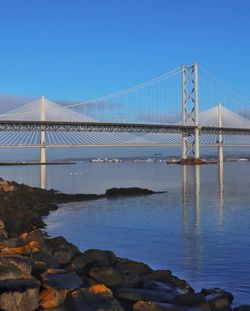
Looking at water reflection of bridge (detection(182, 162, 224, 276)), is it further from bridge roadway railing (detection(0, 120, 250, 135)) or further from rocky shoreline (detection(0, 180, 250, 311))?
bridge roadway railing (detection(0, 120, 250, 135))

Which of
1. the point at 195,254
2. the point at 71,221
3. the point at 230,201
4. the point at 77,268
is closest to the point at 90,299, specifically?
the point at 77,268

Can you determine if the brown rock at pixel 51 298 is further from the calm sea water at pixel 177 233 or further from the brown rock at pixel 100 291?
the calm sea water at pixel 177 233

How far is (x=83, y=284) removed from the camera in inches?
172

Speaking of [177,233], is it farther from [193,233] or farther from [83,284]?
[83,284]

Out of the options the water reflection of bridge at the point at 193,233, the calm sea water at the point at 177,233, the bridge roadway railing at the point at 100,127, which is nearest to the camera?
the calm sea water at the point at 177,233

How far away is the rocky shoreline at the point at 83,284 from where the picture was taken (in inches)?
143

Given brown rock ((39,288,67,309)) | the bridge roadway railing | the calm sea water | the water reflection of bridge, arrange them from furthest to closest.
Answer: the bridge roadway railing, the water reflection of bridge, the calm sea water, brown rock ((39,288,67,309))

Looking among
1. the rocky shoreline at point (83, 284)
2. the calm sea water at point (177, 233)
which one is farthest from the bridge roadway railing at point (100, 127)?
the rocky shoreline at point (83, 284)

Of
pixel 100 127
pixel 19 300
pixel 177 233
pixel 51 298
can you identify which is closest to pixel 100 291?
pixel 51 298

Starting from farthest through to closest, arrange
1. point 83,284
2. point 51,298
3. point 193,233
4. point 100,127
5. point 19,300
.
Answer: point 100,127, point 193,233, point 83,284, point 51,298, point 19,300

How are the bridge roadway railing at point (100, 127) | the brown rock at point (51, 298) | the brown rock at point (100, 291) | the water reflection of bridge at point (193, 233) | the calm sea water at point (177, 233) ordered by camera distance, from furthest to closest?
1. the bridge roadway railing at point (100, 127)
2. the water reflection of bridge at point (193, 233)
3. the calm sea water at point (177, 233)
4. the brown rock at point (100, 291)
5. the brown rock at point (51, 298)

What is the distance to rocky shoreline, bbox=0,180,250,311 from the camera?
3.64m

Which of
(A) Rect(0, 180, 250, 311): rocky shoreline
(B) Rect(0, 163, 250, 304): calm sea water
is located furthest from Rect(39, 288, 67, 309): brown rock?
(B) Rect(0, 163, 250, 304): calm sea water

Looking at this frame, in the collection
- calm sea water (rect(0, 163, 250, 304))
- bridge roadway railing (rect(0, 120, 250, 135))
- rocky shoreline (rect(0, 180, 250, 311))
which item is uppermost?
bridge roadway railing (rect(0, 120, 250, 135))
